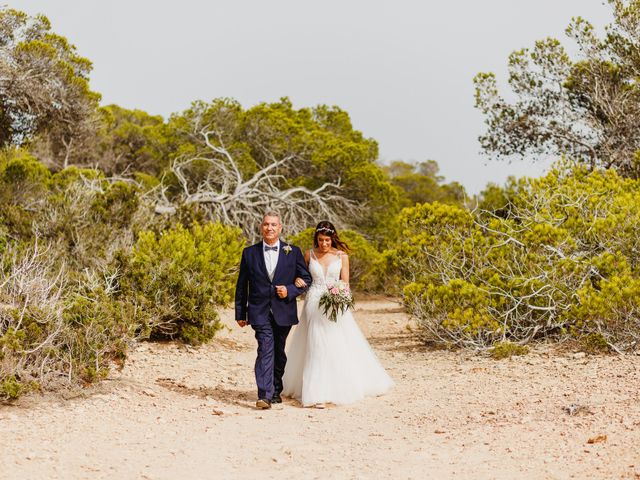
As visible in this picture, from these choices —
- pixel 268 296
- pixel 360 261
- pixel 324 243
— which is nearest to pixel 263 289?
pixel 268 296

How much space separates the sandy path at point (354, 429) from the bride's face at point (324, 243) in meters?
1.51

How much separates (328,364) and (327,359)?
48 millimetres

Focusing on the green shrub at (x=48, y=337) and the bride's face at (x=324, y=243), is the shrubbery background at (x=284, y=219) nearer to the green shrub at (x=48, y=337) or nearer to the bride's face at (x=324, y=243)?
the green shrub at (x=48, y=337)

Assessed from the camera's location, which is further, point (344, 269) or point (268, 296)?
point (344, 269)

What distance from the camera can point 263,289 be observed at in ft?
23.3

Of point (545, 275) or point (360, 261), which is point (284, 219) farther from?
→ point (545, 275)

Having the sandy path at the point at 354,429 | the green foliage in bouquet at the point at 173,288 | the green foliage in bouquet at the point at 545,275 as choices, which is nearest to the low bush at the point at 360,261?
the green foliage in bouquet at the point at 173,288

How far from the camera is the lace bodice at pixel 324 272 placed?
7.61 meters

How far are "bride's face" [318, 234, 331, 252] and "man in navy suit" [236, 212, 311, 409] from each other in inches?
15.4

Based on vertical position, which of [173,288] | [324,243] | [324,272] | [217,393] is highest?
[324,243]

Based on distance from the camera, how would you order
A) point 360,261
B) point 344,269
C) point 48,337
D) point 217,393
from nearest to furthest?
point 48,337 → point 344,269 → point 217,393 → point 360,261

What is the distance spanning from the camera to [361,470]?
512 centimetres

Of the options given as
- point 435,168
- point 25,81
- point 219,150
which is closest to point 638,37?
point 219,150

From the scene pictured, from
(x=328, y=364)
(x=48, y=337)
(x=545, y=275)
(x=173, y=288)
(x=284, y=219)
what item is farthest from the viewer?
(x=284, y=219)
